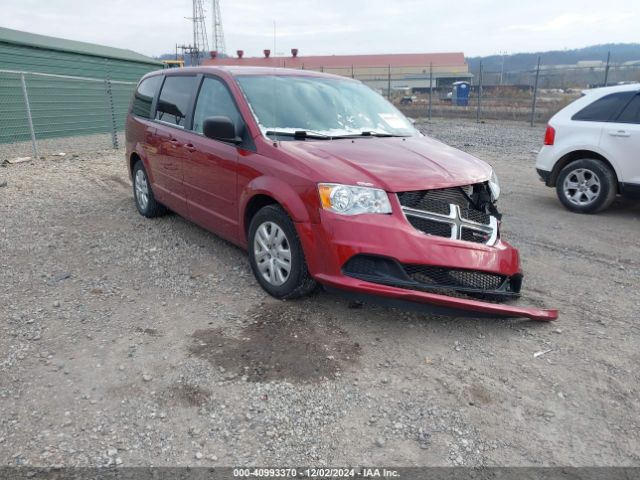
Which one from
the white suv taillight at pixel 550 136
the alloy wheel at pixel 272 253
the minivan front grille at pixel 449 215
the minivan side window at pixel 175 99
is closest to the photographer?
the minivan front grille at pixel 449 215

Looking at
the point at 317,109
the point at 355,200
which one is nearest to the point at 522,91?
the point at 317,109

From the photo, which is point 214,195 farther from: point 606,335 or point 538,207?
point 538,207

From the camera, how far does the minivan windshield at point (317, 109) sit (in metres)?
4.28

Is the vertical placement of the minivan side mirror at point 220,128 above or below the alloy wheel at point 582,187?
above

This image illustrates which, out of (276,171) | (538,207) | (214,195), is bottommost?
(538,207)

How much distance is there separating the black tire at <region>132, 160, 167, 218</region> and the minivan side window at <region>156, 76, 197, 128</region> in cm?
86

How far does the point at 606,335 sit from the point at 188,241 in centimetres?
400

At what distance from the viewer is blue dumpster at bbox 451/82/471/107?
25484 mm

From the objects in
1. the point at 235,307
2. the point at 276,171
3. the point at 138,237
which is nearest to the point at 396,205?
the point at 276,171

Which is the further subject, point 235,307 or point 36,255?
point 36,255

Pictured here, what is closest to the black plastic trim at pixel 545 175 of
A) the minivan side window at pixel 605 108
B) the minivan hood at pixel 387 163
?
the minivan side window at pixel 605 108

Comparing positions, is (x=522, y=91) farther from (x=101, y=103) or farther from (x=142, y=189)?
(x=142, y=189)

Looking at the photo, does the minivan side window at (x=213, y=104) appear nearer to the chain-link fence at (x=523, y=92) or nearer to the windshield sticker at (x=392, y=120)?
the windshield sticker at (x=392, y=120)

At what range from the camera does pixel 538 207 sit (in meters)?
7.24
